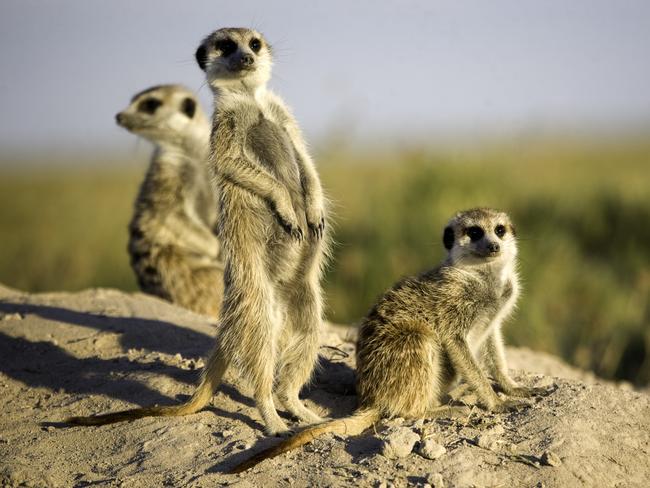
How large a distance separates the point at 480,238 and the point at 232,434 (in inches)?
59.2

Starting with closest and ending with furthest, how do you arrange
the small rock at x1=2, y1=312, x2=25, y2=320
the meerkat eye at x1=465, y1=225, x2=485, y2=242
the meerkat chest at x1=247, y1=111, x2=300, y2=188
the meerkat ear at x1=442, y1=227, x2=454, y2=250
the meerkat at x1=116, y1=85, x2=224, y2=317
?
1. the meerkat chest at x1=247, y1=111, x2=300, y2=188
2. the meerkat eye at x1=465, y1=225, x2=485, y2=242
3. the meerkat ear at x1=442, y1=227, x2=454, y2=250
4. the small rock at x1=2, y1=312, x2=25, y2=320
5. the meerkat at x1=116, y1=85, x2=224, y2=317

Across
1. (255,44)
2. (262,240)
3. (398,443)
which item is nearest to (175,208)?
(255,44)

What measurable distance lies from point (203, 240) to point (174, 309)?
46.4 inches

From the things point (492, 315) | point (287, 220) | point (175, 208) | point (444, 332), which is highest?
point (287, 220)

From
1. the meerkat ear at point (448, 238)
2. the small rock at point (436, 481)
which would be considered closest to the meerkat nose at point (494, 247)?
the meerkat ear at point (448, 238)

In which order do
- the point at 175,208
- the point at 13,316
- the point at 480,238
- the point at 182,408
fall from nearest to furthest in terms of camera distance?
the point at 182,408 < the point at 480,238 < the point at 13,316 < the point at 175,208

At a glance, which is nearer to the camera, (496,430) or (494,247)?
(496,430)

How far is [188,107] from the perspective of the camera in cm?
646

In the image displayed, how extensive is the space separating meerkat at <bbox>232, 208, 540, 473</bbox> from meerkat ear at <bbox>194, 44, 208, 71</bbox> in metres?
1.48

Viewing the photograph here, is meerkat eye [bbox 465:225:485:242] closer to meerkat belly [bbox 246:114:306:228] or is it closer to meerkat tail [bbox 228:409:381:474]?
meerkat belly [bbox 246:114:306:228]

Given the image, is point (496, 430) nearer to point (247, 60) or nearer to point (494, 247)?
point (494, 247)

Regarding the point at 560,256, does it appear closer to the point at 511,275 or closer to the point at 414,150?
the point at 414,150

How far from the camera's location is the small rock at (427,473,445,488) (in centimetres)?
270

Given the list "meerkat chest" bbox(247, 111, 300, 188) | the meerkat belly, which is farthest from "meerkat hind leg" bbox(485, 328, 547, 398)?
"meerkat chest" bbox(247, 111, 300, 188)
